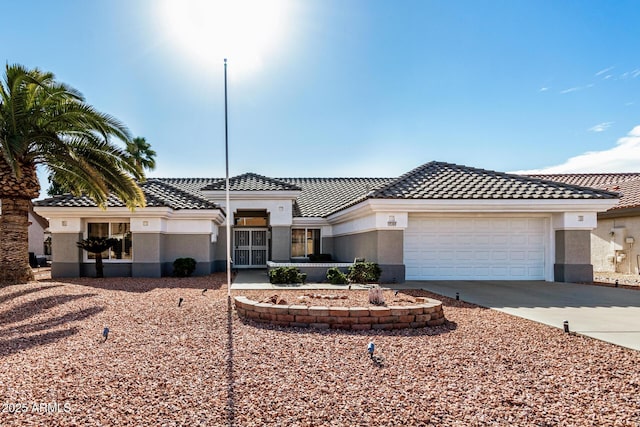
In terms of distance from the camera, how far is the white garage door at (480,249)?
15.0 meters

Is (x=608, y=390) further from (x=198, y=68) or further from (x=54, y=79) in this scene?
(x=54, y=79)

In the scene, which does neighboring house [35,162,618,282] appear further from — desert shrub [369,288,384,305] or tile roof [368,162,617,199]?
desert shrub [369,288,384,305]

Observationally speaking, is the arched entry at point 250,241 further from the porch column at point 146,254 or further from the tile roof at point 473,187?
the tile roof at point 473,187

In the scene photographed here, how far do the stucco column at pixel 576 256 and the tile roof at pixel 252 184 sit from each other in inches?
465

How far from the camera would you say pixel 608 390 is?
441 centimetres

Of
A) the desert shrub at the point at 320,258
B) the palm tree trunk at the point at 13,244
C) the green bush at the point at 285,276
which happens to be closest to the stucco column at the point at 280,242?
the desert shrub at the point at 320,258

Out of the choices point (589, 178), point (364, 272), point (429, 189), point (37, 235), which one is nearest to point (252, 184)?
point (364, 272)

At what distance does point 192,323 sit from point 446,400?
5256mm

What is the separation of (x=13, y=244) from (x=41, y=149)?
10.9 ft

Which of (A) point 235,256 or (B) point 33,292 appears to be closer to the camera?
(B) point 33,292

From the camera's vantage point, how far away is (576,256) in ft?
47.5

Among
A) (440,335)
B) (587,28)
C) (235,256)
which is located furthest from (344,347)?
(235,256)

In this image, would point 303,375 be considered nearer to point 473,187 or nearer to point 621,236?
point 473,187

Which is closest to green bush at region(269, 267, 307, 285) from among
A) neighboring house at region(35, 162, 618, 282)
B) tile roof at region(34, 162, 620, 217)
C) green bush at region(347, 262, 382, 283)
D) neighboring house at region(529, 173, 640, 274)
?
green bush at region(347, 262, 382, 283)
